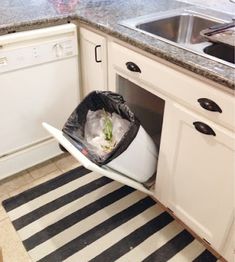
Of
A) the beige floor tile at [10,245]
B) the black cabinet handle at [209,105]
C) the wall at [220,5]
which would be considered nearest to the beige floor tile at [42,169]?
the beige floor tile at [10,245]

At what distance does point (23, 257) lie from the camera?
1.45 meters

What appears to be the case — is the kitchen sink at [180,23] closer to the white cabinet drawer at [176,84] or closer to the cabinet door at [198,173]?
the white cabinet drawer at [176,84]

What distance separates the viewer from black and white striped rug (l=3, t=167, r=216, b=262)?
1.48m

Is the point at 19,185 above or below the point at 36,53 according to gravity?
below

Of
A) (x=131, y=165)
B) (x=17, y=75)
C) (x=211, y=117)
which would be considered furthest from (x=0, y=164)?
(x=211, y=117)

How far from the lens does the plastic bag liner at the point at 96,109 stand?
4.29 feet

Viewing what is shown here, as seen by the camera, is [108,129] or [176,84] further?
[108,129]

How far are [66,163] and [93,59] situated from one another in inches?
29.9

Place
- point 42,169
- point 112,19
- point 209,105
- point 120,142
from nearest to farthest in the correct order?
point 209,105 < point 120,142 < point 112,19 < point 42,169

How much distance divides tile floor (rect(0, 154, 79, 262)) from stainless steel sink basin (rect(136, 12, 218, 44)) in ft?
3.42

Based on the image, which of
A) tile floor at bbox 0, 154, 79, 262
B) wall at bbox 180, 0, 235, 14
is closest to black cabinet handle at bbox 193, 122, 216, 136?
wall at bbox 180, 0, 235, 14

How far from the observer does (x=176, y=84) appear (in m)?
1.18

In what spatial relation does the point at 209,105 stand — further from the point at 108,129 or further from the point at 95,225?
the point at 95,225

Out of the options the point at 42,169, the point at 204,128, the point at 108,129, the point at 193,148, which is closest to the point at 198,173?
the point at 193,148
